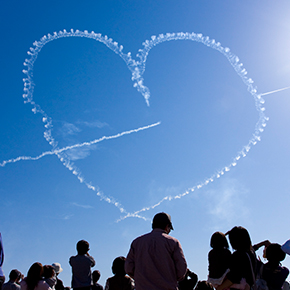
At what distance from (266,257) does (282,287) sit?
0.70 metres

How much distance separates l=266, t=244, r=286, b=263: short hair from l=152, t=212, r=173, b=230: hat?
2.37m

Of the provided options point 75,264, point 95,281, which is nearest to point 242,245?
point 75,264

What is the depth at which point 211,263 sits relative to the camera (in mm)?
6211

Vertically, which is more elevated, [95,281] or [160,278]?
[95,281]

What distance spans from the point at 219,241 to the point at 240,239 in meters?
0.47

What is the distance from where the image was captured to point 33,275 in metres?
7.25

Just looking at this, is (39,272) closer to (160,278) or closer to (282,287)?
(160,278)

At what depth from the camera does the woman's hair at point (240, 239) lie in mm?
5953

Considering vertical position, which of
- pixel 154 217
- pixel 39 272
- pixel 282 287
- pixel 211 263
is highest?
pixel 154 217

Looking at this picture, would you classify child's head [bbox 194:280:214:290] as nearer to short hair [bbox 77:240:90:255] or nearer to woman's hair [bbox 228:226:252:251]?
woman's hair [bbox 228:226:252:251]

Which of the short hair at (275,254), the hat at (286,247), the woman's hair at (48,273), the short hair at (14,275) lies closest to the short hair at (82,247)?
the woman's hair at (48,273)

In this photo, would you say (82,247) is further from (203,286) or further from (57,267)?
(203,286)

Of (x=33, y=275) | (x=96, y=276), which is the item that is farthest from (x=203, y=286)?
(x=96, y=276)

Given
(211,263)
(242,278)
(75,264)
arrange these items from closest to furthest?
(242,278), (211,263), (75,264)
